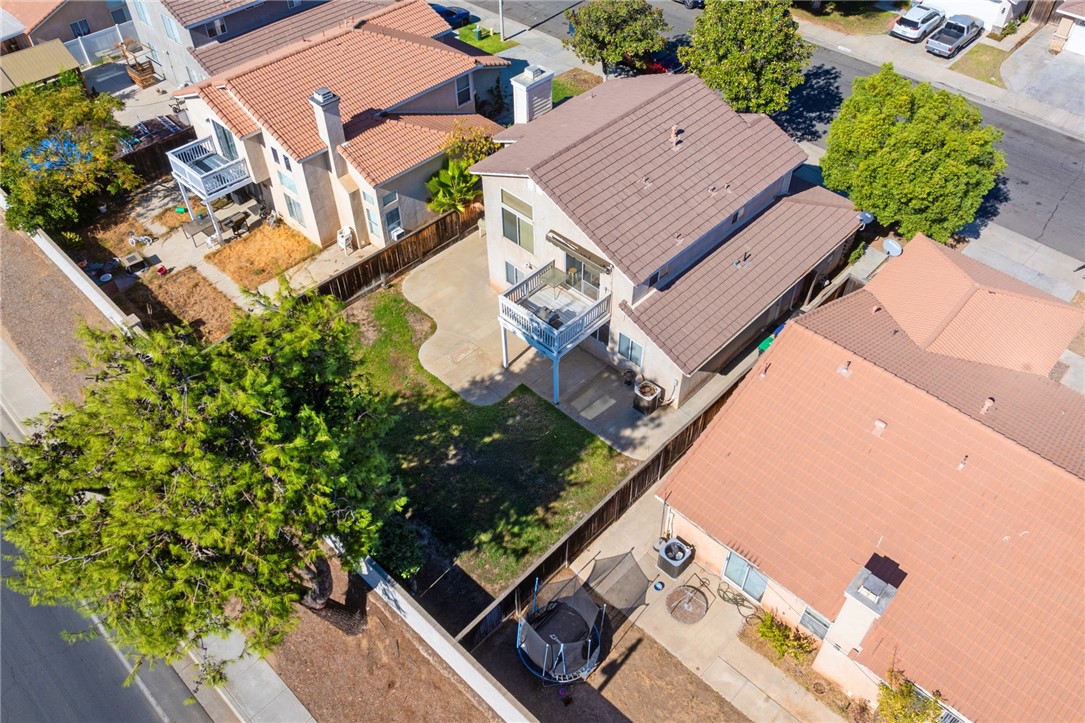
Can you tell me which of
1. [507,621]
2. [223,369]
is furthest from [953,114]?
[223,369]

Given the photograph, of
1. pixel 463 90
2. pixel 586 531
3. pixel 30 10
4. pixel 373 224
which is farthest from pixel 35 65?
pixel 586 531

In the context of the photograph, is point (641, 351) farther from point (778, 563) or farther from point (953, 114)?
point (953, 114)

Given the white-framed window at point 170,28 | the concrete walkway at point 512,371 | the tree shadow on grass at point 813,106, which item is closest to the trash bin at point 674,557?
the concrete walkway at point 512,371

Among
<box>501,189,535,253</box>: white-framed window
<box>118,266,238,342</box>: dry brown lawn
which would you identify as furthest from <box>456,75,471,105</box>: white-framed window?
<box>118,266,238,342</box>: dry brown lawn

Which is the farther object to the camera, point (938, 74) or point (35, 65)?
point (938, 74)

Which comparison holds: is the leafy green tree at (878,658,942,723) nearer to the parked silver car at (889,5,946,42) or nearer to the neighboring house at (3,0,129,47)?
the parked silver car at (889,5,946,42)

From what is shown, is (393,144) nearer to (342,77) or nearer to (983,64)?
(342,77)
